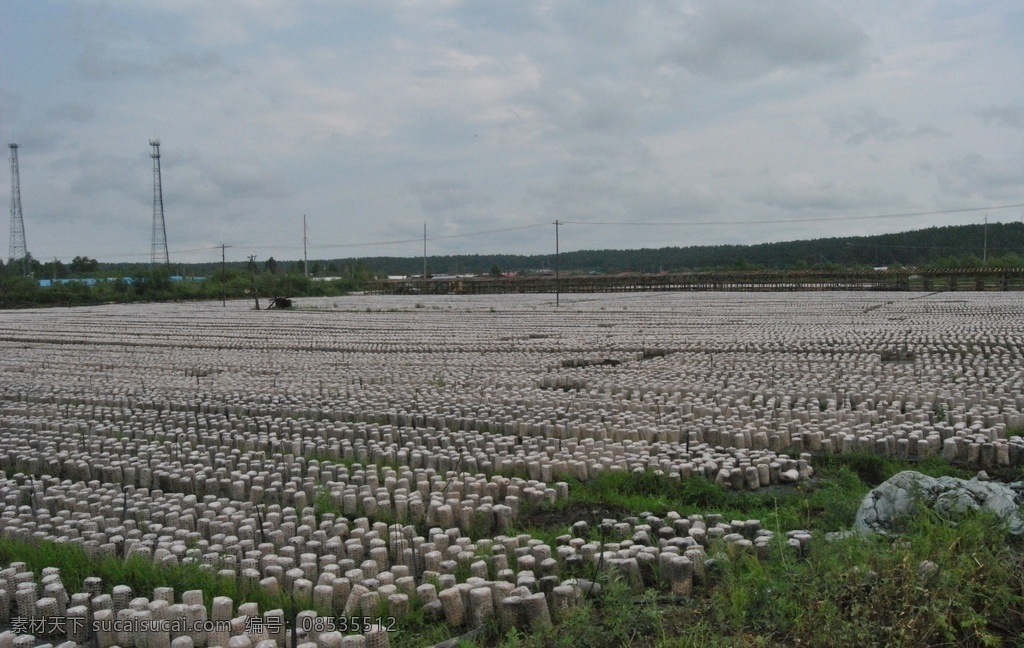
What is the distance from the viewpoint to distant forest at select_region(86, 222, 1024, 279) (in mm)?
96750

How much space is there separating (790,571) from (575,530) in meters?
1.68

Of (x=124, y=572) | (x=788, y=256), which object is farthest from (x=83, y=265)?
(x=124, y=572)

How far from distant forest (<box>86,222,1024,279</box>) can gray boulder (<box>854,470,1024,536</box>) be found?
66.0 metres

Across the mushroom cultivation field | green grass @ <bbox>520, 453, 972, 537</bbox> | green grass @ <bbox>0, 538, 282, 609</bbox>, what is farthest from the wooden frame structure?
green grass @ <bbox>0, 538, 282, 609</bbox>

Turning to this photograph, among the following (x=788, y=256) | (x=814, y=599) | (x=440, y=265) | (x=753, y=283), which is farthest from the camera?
(x=440, y=265)

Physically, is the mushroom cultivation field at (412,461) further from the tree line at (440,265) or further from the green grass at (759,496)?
the tree line at (440,265)

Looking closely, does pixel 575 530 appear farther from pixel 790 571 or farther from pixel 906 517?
pixel 906 517

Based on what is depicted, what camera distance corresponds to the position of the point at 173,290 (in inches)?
2340

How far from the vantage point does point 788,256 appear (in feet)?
397

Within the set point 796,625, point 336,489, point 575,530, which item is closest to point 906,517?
point 796,625

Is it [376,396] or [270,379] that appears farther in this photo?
[270,379]

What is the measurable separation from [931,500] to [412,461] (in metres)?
4.26

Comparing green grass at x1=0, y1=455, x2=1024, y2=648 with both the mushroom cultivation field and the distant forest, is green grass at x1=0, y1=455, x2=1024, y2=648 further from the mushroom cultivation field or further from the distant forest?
the distant forest

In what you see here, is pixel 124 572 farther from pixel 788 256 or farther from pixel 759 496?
pixel 788 256
